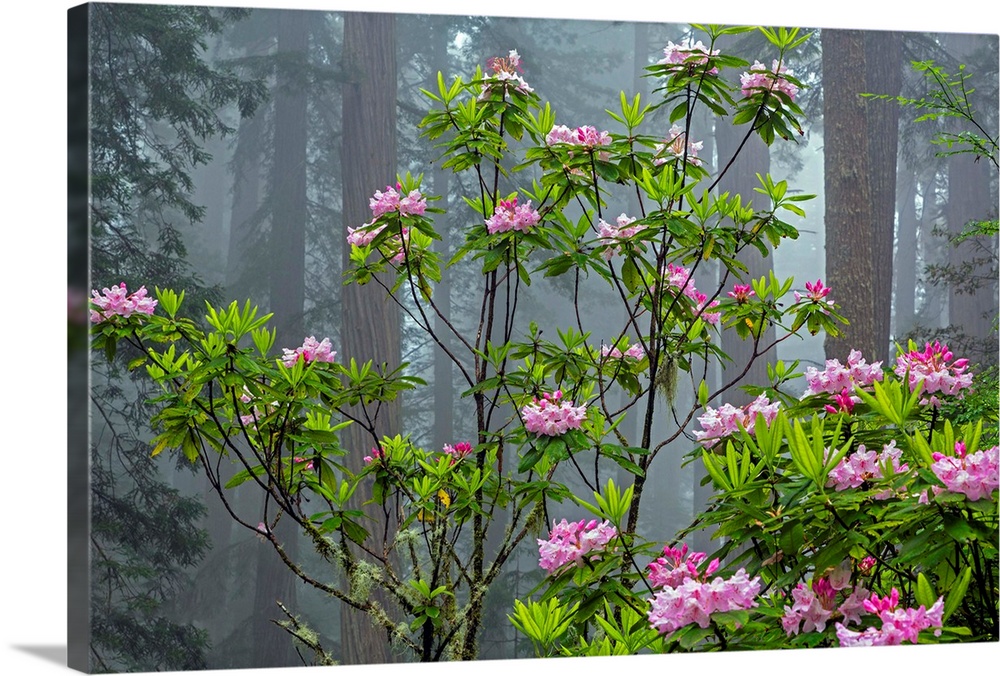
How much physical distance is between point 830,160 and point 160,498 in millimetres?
2600

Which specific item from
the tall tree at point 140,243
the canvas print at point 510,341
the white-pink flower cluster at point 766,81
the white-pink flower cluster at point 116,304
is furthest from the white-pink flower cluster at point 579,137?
the white-pink flower cluster at point 116,304

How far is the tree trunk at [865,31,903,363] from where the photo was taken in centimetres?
358

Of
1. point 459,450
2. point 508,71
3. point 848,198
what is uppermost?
point 508,71

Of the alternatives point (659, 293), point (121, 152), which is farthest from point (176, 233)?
point (659, 293)

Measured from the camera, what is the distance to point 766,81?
3.20 metres

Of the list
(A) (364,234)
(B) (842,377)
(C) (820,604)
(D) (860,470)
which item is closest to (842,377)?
(B) (842,377)

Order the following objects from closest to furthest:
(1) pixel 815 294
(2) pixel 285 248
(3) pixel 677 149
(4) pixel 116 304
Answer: (4) pixel 116 304, (3) pixel 677 149, (1) pixel 815 294, (2) pixel 285 248

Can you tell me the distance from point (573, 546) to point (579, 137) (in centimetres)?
119

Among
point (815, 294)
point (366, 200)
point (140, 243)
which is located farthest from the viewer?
point (366, 200)

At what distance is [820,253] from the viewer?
3732mm

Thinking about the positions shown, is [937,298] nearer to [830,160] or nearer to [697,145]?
[830,160]

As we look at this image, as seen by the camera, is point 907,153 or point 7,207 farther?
point 907,153

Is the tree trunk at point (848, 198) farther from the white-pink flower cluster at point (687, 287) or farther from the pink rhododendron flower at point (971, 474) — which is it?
the pink rhododendron flower at point (971, 474)

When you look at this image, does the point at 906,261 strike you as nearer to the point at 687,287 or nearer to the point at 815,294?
the point at 815,294
